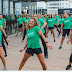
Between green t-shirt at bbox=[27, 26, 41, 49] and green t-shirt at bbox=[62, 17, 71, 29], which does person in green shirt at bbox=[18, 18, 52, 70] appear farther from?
green t-shirt at bbox=[62, 17, 71, 29]

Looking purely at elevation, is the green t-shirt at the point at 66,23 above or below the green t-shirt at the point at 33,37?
below

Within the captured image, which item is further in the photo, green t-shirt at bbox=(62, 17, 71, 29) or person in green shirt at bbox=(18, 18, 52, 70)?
green t-shirt at bbox=(62, 17, 71, 29)

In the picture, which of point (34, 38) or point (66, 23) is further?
point (66, 23)

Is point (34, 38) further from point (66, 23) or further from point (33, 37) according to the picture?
point (66, 23)

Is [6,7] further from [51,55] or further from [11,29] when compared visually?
[51,55]

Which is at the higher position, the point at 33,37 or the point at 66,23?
the point at 33,37

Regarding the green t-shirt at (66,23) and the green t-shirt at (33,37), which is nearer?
the green t-shirt at (33,37)

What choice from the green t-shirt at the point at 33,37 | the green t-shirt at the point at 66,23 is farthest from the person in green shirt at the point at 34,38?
the green t-shirt at the point at 66,23

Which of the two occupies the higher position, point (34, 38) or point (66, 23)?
point (34, 38)

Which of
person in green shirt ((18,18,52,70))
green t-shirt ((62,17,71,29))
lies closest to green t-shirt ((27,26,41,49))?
person in green shirt ((18,18,52,70))

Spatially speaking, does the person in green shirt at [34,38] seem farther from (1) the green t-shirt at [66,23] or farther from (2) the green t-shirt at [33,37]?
(1) the green t-shirt at [66,23]

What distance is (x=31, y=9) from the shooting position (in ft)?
134

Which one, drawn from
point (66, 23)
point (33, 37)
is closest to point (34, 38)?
point (33, 37)

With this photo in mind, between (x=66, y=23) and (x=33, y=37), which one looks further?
(x=66, y=23)
